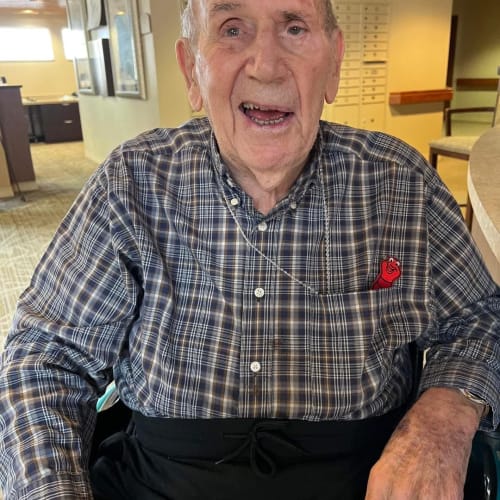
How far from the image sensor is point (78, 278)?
36.4 inches

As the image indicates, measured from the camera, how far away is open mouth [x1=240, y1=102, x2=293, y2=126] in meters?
0.90

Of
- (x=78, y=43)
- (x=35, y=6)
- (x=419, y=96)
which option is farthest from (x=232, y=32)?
(x=35, y=6)

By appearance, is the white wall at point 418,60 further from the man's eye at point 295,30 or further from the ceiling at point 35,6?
the ceiling at point 35,6

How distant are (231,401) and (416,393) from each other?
39 cm

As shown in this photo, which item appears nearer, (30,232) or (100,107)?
(30,232)

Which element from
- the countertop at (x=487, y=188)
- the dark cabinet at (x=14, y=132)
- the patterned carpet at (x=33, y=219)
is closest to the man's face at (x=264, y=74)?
the countertop at (x=487, y=188)

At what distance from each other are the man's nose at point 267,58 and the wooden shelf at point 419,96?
4951mm

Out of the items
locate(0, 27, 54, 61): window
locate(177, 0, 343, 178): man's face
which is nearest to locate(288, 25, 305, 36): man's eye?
locate(177, 0, 343, 178): man's face

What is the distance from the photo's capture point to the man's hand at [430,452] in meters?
0.78

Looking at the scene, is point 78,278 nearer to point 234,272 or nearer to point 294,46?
point 234,272

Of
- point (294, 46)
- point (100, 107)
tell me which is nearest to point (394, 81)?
point (100, 107)

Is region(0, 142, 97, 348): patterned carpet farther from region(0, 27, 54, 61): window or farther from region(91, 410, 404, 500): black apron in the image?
region(0, 27, 54, 61): window

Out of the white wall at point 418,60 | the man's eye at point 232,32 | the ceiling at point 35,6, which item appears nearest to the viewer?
the man's eye at point 232,32

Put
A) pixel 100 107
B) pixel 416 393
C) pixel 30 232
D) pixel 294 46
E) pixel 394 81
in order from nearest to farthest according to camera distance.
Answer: pixel 294 46 → pixel 416 393 → pixel 30 232 → pixel 394 81 → pixel 100 107
